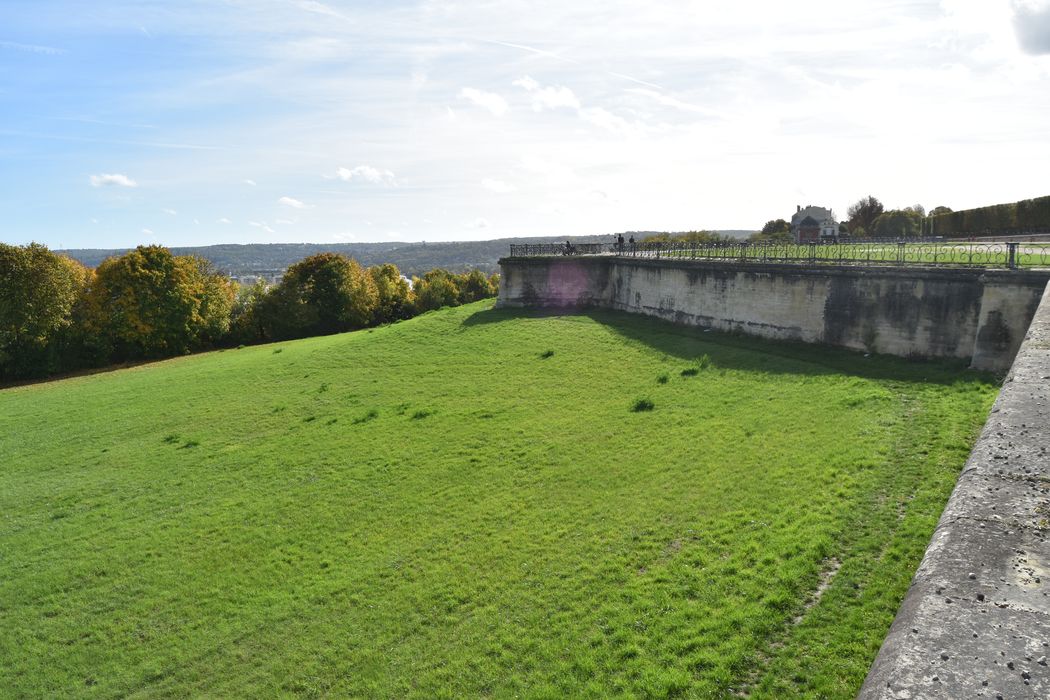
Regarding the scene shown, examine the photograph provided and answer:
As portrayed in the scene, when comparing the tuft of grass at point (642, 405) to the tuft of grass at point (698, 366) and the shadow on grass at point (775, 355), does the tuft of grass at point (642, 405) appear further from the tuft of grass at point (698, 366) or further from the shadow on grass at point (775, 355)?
the shadow on grass at point (775, 355)

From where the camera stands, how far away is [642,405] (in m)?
18.9

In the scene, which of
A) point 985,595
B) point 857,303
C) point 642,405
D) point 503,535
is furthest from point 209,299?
point 985,595

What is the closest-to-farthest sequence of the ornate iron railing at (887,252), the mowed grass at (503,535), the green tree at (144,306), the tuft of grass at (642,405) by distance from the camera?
the mowed grass at (503,535) → the tuft of grass at (642,405) → the ornate iron railing at (887,252) → the green tree at (144,306)

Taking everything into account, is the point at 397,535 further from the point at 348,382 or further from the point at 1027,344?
the point at 348,382

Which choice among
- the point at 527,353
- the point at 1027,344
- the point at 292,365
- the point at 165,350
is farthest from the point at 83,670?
the point at 165,350

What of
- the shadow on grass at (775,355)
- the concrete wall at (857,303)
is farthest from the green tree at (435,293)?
the shadow on grass at (775,355)

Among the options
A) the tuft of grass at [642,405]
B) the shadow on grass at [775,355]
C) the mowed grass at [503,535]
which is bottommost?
the mowed grass at [503,535]

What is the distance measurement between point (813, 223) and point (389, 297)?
4711cm

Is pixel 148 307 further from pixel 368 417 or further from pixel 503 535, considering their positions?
pixel 503 535

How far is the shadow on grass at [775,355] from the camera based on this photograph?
60.2 ft

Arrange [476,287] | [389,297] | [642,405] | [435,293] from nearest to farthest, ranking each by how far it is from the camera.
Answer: [642,405] → [389,297] → [435,293] → [476,287]

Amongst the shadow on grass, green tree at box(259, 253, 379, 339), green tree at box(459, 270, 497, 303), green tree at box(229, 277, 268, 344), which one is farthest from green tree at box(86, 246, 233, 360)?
the shadow on grass

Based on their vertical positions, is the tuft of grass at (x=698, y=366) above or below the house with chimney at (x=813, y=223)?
below

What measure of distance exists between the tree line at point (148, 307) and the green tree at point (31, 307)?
0.21 feet
